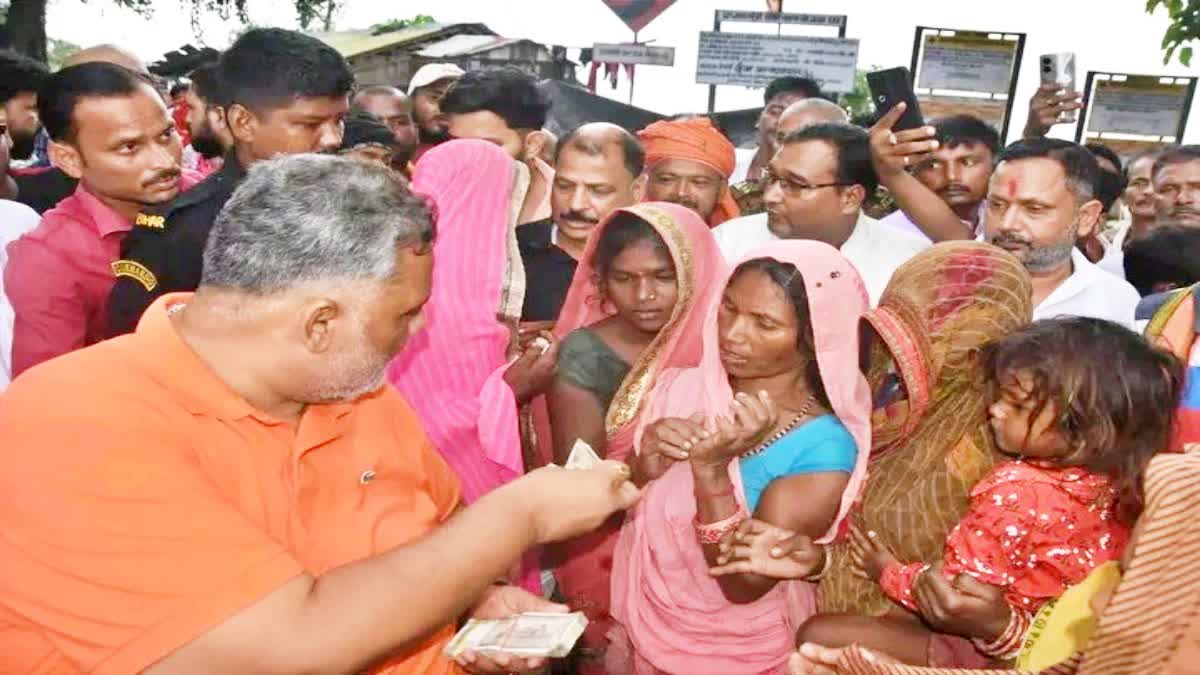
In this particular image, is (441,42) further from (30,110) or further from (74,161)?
(74,161)

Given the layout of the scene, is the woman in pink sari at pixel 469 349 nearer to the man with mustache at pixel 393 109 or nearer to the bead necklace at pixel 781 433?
the bead necklace at pixel 781 433

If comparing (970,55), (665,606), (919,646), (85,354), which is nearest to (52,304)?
(85,354)

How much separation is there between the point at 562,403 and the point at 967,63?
614 centimetres

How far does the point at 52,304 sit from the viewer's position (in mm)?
2783

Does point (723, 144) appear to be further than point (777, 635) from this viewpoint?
Yes

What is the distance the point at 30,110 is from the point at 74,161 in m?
2.32

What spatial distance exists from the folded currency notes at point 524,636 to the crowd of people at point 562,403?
0.05 meters

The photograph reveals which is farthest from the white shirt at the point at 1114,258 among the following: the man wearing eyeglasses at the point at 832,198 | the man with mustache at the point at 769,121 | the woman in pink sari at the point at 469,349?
the woman in pink sari at the point at 469,349

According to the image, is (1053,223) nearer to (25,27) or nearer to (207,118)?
(207,118)

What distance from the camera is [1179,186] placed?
4.59m

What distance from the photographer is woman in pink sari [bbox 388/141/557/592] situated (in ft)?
10.2

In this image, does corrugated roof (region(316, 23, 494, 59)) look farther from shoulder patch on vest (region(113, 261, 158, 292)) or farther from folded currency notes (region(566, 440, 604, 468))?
folded currency notes (region(566, 440, 604, 468))

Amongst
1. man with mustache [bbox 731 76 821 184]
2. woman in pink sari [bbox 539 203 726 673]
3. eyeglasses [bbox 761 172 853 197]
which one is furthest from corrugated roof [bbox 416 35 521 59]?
woman in pink sari [bbox 539 203 726 673]

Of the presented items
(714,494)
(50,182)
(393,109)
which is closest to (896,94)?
(714,494)
